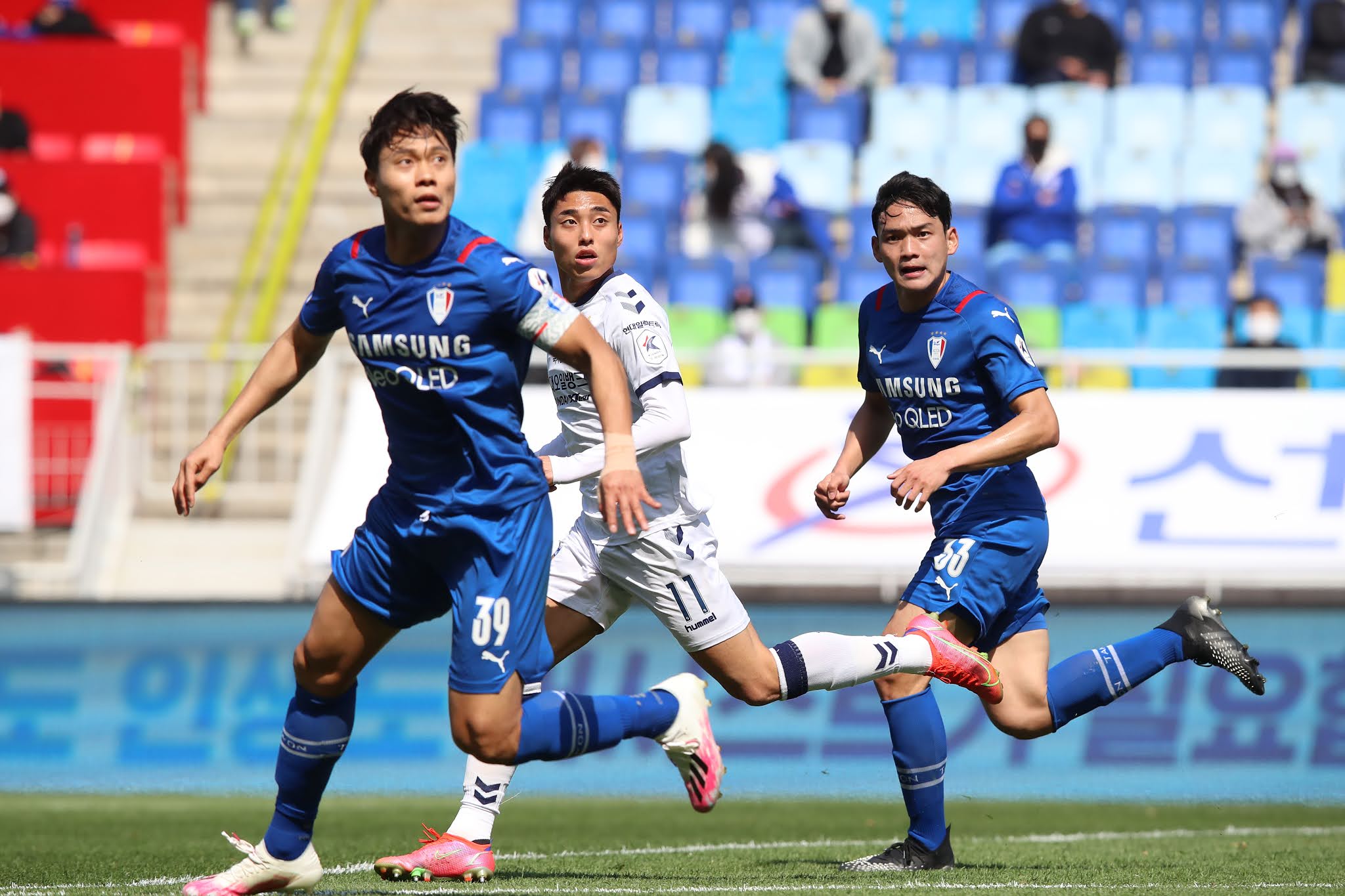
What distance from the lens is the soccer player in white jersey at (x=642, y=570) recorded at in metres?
6.00

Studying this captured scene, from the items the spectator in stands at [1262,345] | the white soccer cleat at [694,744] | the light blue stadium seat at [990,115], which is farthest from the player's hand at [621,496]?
the light blue stadium seat at [990,115]

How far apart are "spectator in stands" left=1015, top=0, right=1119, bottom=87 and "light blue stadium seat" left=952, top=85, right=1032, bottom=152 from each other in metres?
0.36

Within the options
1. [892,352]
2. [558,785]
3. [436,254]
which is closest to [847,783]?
[558,785]

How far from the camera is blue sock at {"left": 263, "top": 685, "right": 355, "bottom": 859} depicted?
17.9 ft

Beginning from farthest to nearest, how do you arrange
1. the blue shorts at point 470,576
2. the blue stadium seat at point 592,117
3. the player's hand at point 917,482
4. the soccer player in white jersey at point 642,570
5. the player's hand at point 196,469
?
the blue stadium seat at point 592,117, the soccer player in white jersey at point 642,570, the player's hand at point 917,482, the player's hand at point 196,469, the blue shorts at point 470,576

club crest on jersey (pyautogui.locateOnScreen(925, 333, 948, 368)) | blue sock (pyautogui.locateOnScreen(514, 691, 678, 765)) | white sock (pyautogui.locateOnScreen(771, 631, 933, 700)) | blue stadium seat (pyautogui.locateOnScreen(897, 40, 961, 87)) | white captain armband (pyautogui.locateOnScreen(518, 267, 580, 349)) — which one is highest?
blue stadium seat (pyautogui.locateOnScreen(897, 40, 961, 87))

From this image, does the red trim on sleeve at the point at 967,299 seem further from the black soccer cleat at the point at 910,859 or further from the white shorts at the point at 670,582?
the black soccer cleat at the point at 910,859

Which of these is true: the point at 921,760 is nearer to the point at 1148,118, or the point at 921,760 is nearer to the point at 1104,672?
the point at 1104,672

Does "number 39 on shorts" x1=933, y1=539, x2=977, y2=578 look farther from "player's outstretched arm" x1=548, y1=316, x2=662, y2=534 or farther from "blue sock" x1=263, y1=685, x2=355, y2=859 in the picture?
"blue sock" x1=263, y1=685, x2=355, y2=859

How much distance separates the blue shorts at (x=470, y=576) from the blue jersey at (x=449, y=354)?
0.07 m

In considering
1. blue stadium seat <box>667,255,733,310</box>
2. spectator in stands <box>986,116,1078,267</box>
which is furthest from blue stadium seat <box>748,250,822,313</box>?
spectator in stands <box>986,116,1078,267</box>

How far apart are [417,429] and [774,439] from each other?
298 inches

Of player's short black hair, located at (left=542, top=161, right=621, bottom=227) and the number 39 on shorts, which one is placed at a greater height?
player's short black hair, located at (left=542, top=161, right=621, bottom=227)

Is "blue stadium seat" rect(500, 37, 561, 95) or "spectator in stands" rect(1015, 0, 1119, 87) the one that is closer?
"spectator in stands" rect(1015, 0, 1119, 87)
